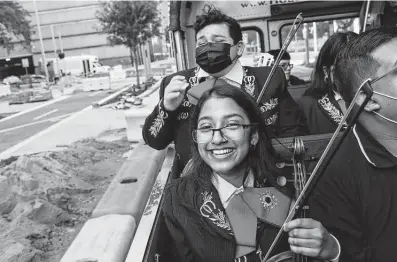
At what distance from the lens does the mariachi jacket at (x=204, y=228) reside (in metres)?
1.89

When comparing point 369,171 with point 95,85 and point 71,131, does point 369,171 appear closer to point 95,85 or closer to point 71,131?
point 71,131

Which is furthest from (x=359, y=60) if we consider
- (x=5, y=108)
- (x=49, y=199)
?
(x=5, y=108)

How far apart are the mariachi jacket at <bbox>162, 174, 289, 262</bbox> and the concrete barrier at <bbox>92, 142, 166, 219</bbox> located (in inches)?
67.8

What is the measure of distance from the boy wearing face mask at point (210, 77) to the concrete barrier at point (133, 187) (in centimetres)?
82

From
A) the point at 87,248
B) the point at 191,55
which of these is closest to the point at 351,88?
the point at 87,248

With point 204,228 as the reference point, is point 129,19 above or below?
above

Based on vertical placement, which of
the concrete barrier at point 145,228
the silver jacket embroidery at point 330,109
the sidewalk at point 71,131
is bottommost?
the sidewalk at point 71,131

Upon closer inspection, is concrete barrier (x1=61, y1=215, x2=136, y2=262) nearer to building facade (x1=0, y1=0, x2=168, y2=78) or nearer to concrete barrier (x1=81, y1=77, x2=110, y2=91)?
concrete barrier (x1=81, y1=77, x2=110, y2=91)

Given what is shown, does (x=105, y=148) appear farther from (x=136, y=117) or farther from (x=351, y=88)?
(x=351, y=88)

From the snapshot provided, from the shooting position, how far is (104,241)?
3.08 meters

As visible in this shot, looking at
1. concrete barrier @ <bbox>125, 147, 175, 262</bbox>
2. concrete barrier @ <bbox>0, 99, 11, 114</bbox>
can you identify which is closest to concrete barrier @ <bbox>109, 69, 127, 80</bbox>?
concrete barrier @ <bbox>0, 99, 11, 114</bbox>

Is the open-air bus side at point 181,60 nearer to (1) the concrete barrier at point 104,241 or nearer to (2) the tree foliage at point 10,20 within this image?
(1) the concrete barrier at point 104,241

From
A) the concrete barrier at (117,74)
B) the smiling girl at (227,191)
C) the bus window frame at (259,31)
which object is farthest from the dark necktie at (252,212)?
the concrete barrier at (117,74)

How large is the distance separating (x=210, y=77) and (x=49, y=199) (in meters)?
4.24
